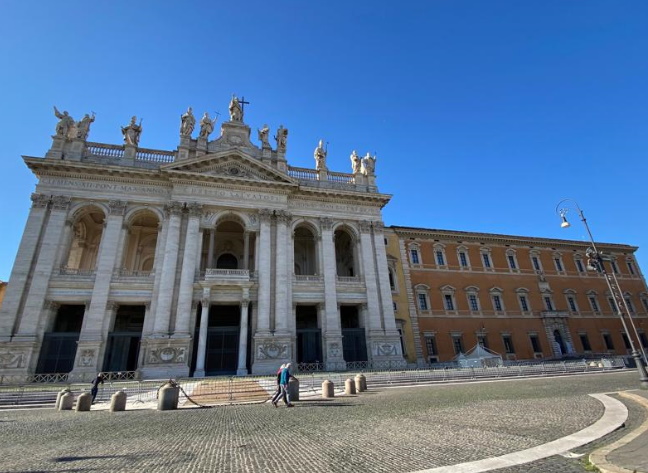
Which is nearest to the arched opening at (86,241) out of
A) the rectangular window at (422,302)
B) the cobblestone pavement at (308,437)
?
the cobblestone pavement at (308,437)

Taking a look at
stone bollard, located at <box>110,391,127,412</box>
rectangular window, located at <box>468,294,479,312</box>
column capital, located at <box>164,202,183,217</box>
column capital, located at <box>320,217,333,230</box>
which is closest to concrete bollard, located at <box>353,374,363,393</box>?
stone bollard, located at <box>110,391,127,412</box>

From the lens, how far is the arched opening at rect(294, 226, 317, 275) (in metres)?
30.3

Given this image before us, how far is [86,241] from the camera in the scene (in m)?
27.3

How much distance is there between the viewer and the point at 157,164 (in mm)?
26016

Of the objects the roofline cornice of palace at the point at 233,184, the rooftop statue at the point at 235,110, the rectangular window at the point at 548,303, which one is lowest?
the rectangular window at the point at 548,303

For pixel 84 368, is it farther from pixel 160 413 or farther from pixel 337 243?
Answer: pixel 337 243

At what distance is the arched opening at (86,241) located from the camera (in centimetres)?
2633

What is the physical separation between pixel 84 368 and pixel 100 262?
6811 mm

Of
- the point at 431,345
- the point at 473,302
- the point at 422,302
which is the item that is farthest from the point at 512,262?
the point at 431,345

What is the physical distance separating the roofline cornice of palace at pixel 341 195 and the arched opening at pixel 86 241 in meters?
16.2

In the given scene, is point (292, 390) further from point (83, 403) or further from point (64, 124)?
point (64, 124)

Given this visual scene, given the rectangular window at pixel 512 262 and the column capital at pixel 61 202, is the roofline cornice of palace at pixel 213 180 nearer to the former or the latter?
the column capital at pixel 61 202

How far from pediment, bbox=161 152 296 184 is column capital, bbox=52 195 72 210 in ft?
24.0

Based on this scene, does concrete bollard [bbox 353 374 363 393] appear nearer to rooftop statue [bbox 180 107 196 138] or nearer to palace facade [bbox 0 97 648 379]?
palace facade [bbox 0 97 648 379]
